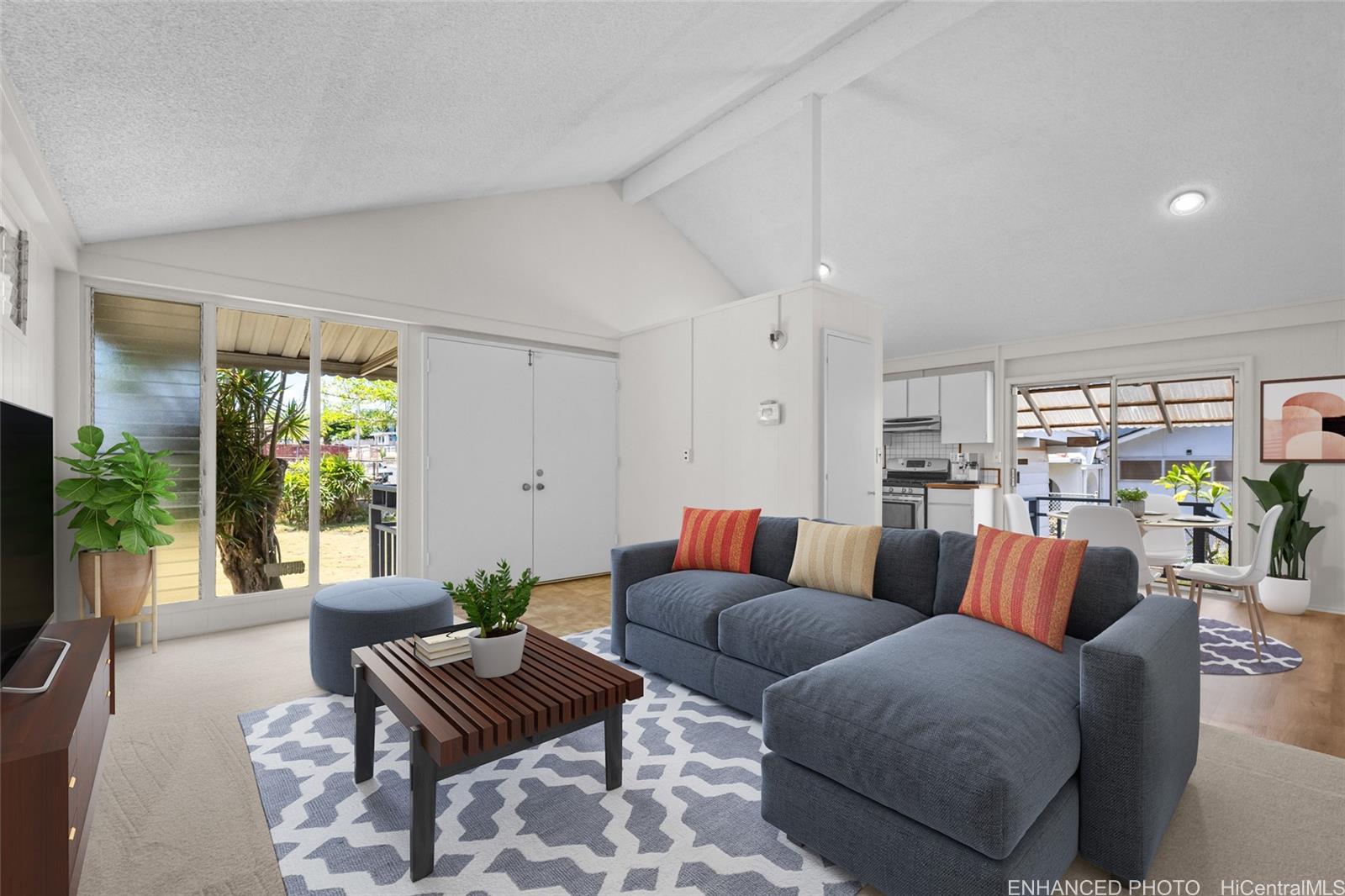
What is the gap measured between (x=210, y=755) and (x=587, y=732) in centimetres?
139

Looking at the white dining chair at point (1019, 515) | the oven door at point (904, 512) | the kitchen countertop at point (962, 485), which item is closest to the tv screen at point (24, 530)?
the white dining chair at point (1019, 515)

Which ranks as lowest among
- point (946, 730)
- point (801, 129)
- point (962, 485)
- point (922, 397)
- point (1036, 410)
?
point (946, 730)

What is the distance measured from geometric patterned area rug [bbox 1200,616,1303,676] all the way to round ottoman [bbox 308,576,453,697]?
12.2 feet

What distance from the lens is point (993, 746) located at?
143cm

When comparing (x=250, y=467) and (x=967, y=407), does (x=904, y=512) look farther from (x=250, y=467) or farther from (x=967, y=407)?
(x=250, y=467)

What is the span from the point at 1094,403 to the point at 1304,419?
142cm

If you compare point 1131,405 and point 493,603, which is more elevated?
point 1131,405

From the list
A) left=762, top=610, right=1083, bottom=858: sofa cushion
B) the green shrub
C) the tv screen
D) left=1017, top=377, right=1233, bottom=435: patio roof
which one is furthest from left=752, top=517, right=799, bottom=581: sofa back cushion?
left=1017, top=377, right=1233, bottom=435: patio roof

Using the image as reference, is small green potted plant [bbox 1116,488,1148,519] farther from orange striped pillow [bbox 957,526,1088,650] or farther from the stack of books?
the stack of books

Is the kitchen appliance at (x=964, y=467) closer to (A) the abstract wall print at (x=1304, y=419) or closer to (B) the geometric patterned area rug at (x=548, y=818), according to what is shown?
(A) the abstract wall print at (x=1304, y=419)

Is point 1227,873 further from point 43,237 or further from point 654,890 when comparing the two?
point 43,237

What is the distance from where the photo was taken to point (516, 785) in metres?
2.11

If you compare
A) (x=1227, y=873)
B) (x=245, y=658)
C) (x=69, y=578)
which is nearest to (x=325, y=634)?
(x=245, y=658)

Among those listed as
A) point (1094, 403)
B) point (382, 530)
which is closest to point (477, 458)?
point (382, 530)
